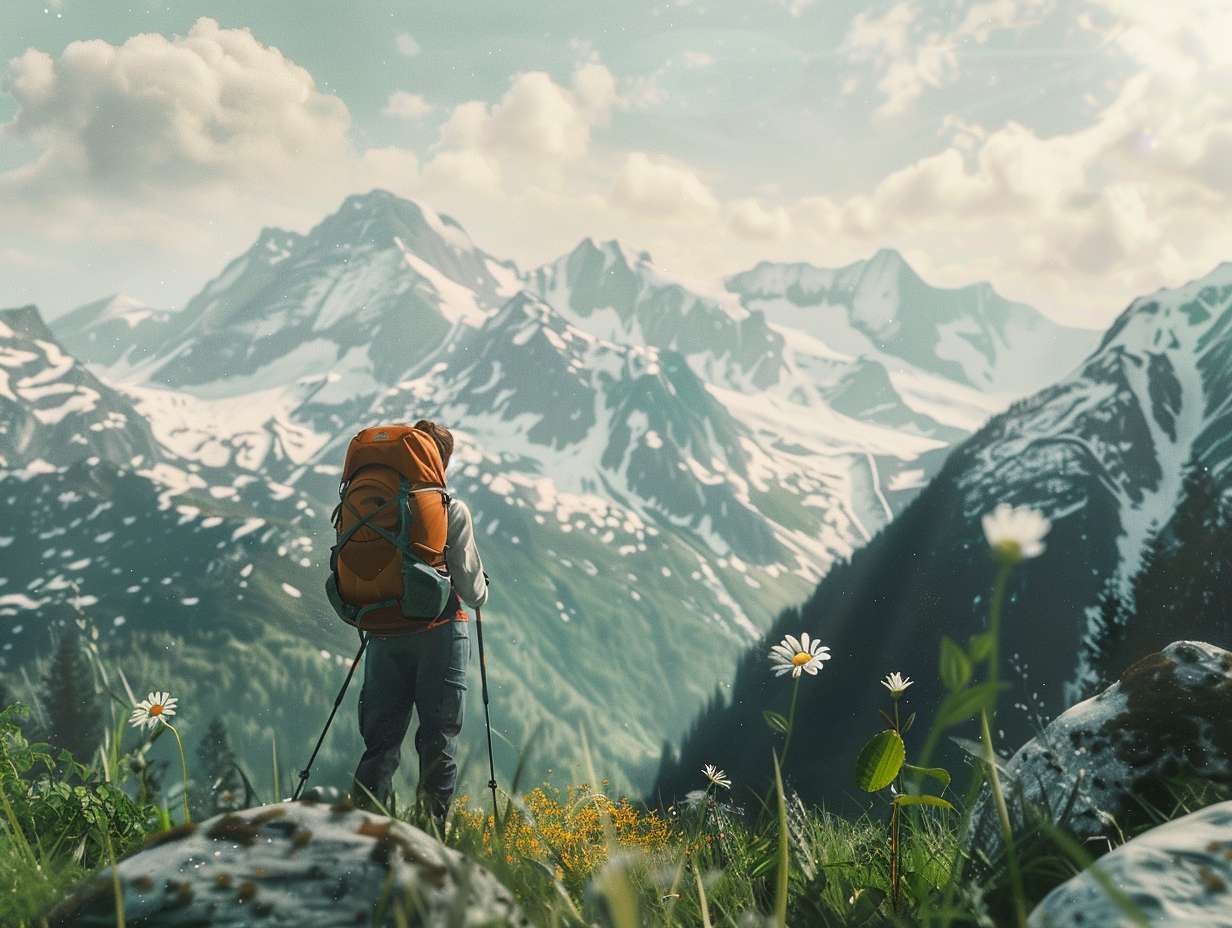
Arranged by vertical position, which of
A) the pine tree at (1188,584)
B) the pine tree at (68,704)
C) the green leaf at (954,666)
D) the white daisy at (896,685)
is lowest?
the pine tree at (68,704)

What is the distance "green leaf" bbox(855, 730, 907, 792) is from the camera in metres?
2.29

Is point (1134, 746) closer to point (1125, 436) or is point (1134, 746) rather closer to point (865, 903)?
point (865, 903)

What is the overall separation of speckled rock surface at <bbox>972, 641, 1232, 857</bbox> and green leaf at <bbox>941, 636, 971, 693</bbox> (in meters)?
2.08

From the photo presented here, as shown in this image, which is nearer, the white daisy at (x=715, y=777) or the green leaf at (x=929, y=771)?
the green leaf at (x=929, y=771)

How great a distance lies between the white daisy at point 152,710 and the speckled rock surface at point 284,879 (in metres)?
1.88

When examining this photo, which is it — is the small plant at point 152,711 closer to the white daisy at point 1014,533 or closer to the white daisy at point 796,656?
the white daisy at point 796,656

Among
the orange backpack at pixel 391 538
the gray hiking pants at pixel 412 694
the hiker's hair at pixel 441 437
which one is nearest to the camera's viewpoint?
the orange backpack at pixel 391 538

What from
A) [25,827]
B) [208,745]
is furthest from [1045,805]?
[208,745]

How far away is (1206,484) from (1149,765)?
125 meters

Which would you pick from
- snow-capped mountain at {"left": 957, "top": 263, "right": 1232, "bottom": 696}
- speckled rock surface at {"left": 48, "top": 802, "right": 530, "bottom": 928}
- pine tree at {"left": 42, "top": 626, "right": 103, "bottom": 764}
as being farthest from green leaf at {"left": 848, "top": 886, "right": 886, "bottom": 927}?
snow-capped mountain at {"left": 957, "top": 263, "right": 1232, "bottom": 696}

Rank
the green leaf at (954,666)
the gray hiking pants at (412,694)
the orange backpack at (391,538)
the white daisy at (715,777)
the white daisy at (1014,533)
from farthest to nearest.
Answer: the gray hiking pants at (412,694), the orange backpack at (391,538), the white daisy at (715,777), the green leaf at (954,666), the white daisy at (1014,533)

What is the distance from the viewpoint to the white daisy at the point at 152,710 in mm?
4093

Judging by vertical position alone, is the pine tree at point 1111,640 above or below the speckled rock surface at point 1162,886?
below

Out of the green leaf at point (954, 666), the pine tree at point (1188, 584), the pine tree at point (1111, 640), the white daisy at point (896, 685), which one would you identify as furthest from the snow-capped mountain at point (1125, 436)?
the green leaf at point (954, 666)
